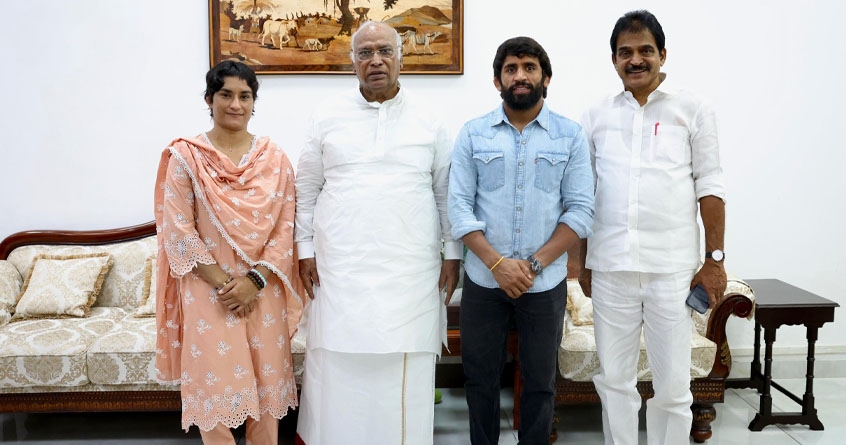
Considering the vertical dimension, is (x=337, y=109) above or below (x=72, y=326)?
above

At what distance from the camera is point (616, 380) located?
2.29 metres

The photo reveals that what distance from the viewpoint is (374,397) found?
2.26 m

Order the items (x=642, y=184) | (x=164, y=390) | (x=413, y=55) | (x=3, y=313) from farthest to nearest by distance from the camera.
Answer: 1. (x=413, y=55)
2. (x=3, y=313)
3. (x=164, y=390)
4. (x=642, y=184)

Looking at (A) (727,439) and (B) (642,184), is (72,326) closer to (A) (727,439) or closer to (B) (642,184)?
(B) (642,184)

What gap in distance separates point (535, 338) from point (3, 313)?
8.26 ft

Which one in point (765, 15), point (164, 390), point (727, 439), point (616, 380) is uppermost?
point (765, 15)

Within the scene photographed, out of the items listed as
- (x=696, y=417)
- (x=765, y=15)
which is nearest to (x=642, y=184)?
(x=696, y=417)

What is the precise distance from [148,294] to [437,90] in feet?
6.04

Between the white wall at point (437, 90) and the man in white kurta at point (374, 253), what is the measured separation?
4.54 feet

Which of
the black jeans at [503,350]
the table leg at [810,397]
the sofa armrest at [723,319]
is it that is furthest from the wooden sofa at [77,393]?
the table leg at [810,397]

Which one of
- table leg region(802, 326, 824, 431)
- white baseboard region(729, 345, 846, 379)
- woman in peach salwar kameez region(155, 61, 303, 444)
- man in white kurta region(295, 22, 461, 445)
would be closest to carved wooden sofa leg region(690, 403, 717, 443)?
table leg region(802, 326, 824, 431)

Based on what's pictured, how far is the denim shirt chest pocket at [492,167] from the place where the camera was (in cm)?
215

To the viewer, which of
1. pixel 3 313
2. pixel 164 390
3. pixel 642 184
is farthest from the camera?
pixel 3 313

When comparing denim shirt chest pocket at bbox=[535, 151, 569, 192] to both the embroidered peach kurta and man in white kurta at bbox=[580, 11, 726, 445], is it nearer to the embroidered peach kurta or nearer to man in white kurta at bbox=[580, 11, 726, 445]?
man in white kurta at bbox=[580, 11, 726, 445]
